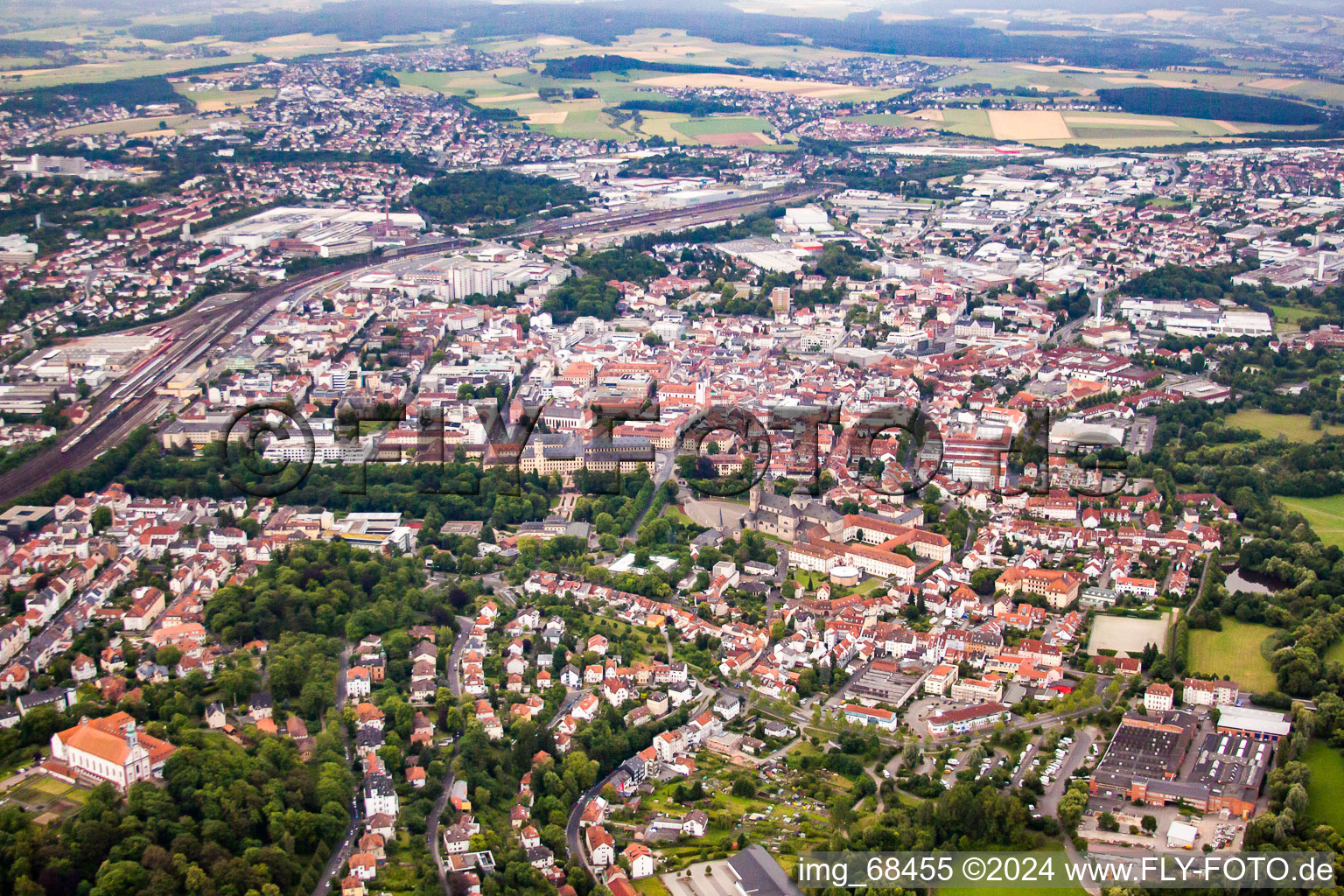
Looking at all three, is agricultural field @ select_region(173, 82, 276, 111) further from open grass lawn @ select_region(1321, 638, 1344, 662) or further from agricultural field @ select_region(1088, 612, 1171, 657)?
open grass lawn @ select_region(1321, 638, 1344, 662)

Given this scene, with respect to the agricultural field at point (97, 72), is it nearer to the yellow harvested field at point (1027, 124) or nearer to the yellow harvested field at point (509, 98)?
the yellow harvested field at point (509, 98)

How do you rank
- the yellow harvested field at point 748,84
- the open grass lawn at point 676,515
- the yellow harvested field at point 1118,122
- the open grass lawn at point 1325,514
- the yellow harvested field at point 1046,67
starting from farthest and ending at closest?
the yellow harvested field at point 1046,67 < the yellow harvested field at point 748,84 < the yellow harvested field at point 1118,122 < the open grass lawn at point 676,515 < the open grass lawn at point 1325,514

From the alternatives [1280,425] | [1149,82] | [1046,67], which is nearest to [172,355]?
[1280,425]

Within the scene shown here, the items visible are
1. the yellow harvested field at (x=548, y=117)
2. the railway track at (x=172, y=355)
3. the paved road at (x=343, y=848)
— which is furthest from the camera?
the yellow harvested field at (x=548, y=117)

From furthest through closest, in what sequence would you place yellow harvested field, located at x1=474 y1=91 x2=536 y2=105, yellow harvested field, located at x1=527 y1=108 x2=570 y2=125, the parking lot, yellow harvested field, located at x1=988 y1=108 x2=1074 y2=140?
yellow harvested field, located at x1=474 y1=91 x2=536 y2=105
yellow harvested field, located at x1=527 y1=108 x2=570 y2=125
yellow harvested field, located at x1=988 y1=108 x2=1074 y2=140
the parking lot

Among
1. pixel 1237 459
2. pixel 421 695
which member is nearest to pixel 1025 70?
pixel 1237 459

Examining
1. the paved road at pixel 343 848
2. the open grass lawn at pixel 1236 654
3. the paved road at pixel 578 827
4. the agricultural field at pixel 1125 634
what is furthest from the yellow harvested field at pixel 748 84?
the paved road at pixel 343 848

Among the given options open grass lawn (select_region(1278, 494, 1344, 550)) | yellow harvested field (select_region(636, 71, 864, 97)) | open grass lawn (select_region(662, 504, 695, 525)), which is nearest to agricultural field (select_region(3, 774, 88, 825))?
open grass lawn (select_region(662, 504, 695, 525))
